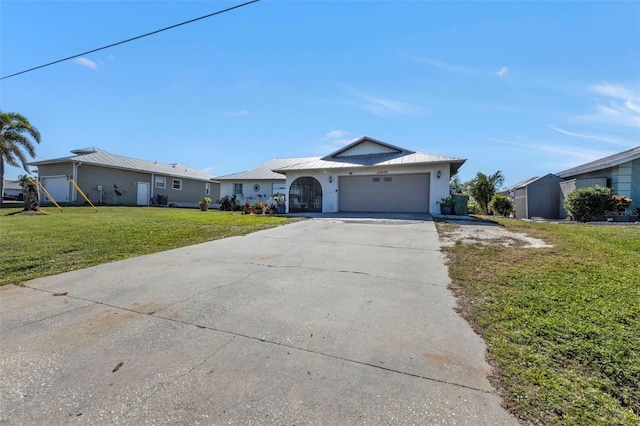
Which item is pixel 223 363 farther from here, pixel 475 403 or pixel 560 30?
pixel 560 30

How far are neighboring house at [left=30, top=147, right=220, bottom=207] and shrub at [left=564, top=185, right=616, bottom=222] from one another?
2848 centimetres

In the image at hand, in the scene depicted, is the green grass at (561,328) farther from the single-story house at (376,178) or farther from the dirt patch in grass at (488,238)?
the single-story house at (376,178)

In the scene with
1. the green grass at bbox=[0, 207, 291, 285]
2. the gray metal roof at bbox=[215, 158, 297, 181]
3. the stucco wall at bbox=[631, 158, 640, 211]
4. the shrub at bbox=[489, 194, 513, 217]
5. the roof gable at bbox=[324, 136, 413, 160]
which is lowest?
the green grass at bbox=[0, 207, 291, 285]

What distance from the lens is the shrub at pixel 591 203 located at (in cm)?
1162

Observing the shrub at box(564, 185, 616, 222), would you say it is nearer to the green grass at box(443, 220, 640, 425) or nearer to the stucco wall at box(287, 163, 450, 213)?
the stucco wall at box(287, 163, 450, 213)

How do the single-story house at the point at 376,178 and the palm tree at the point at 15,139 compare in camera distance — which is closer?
the single-story house at the point at 376,178

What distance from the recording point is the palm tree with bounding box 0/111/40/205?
20.8 meters

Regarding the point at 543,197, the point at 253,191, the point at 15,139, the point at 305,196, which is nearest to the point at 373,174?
the point at 305,196

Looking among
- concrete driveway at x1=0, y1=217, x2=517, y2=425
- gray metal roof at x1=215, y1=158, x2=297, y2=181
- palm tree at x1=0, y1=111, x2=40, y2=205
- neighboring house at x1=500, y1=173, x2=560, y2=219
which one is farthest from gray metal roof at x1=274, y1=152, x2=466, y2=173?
palm tree at x1=0, y1=111, x2=40, y2=205

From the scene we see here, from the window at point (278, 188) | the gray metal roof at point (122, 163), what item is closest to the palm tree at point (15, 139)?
the gray metal roof at point (122, 163)

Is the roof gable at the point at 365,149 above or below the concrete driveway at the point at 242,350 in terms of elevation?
above

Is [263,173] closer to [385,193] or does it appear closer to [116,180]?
[385,193]

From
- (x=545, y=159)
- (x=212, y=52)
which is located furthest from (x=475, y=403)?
(x=545, y=159)

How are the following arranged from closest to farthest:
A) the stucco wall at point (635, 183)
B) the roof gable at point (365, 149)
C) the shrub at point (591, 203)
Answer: the shrub at point (591, 203), the stucco wall at point (635, 183), the roof gable at point (365, 149)
